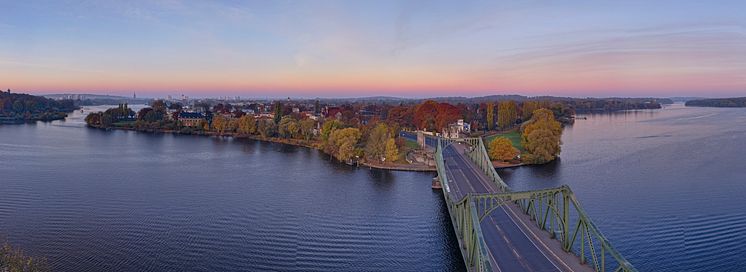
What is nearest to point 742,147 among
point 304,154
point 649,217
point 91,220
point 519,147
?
point 519,147

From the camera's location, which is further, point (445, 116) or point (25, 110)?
point (25, 110)

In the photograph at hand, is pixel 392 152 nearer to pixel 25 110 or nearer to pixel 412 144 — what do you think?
pixel 412 144

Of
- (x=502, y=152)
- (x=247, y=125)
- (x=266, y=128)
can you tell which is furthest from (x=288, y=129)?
(x=502, y=152)

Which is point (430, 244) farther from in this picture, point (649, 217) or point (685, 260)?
point (649, 217)

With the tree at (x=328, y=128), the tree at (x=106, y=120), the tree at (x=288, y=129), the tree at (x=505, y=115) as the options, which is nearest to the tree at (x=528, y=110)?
the tree at (x=505, y=115)

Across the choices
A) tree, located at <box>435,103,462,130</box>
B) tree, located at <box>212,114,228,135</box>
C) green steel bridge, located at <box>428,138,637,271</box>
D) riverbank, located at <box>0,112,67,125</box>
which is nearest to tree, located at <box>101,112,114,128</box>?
tree, located at <box>212,114,228,135</box>
